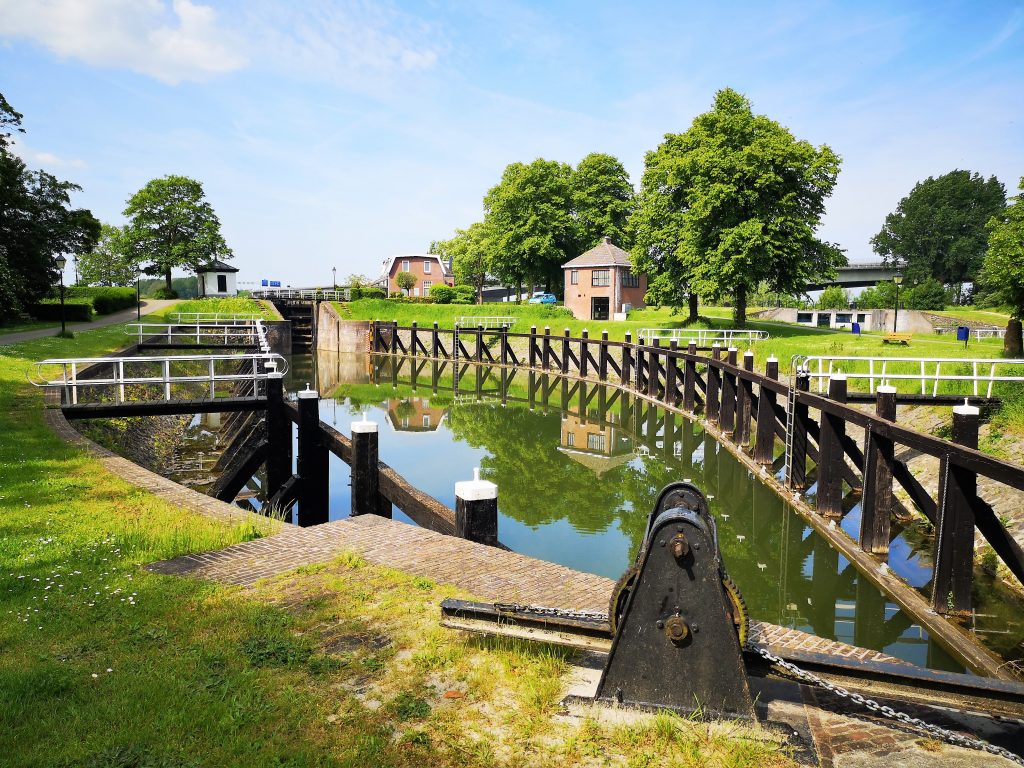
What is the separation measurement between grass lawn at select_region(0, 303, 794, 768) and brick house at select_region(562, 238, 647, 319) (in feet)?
153

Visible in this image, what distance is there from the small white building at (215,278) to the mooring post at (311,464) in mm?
54937

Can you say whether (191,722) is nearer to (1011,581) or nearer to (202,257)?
(1011,581)

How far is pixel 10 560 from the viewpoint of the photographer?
241 inches

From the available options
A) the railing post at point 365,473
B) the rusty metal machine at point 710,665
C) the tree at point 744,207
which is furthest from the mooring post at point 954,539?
the tree at point 744,207

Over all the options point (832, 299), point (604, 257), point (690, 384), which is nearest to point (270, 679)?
point (690, 384)

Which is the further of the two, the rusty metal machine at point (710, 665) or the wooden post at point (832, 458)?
the wooden post at point (832, 458)

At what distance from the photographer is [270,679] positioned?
14.1 feet

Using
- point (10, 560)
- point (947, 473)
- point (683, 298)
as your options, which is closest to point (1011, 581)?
point (947, 473)

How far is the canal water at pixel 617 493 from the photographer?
29.0 ft

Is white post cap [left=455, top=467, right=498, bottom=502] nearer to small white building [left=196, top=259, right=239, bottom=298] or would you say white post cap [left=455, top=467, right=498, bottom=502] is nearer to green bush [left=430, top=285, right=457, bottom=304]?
green bush [left=430, top=285, right=457, bottom=304]

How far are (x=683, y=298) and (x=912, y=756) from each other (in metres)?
38.7

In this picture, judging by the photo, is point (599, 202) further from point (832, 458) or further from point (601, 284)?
point (832, 458)

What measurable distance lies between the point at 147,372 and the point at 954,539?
2546 centimetres

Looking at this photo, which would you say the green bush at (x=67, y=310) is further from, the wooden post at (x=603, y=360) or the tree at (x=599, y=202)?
the tree at (x=599, y=202)
